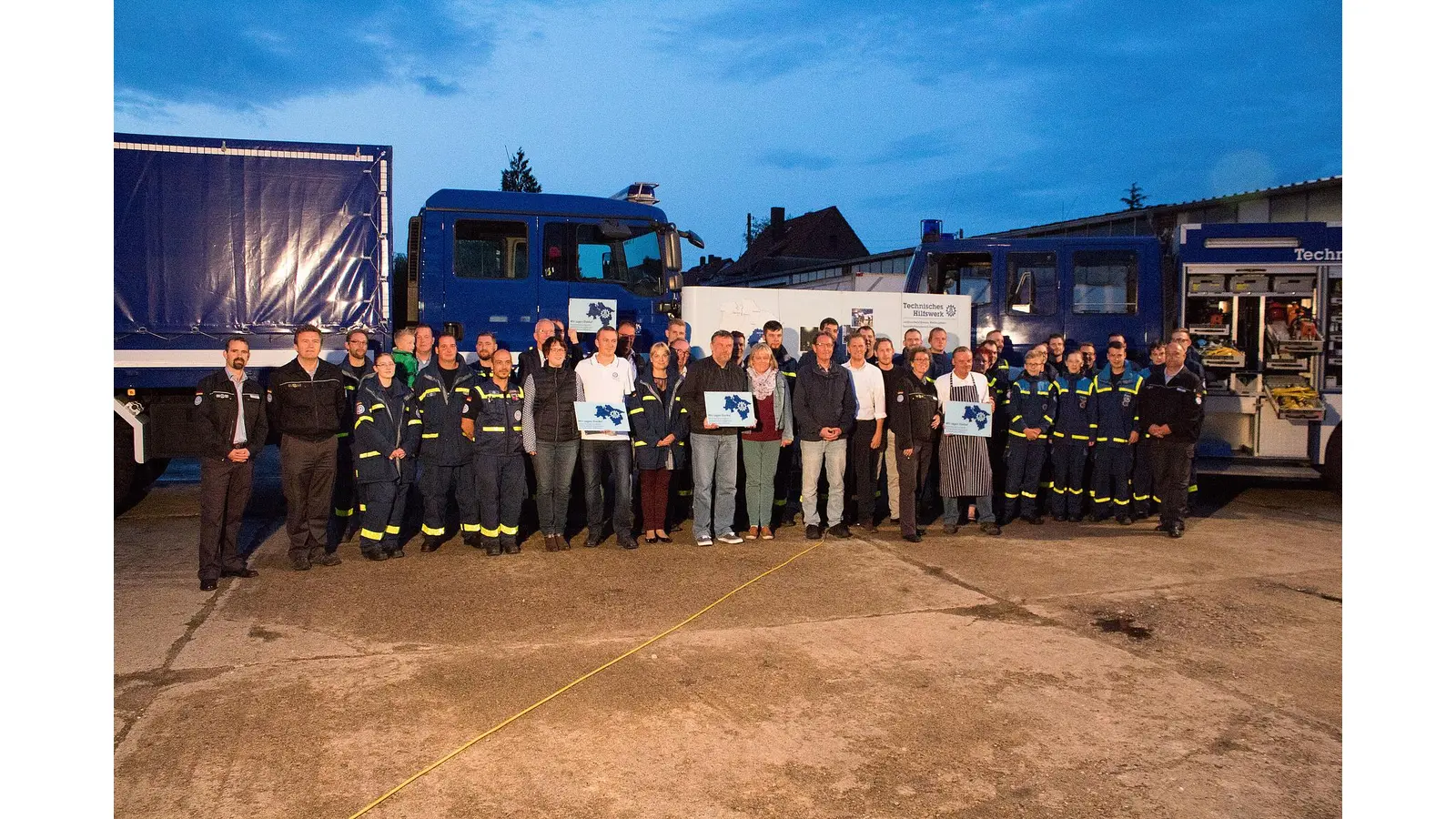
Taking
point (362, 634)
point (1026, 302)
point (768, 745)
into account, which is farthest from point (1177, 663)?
point (1026, 302)

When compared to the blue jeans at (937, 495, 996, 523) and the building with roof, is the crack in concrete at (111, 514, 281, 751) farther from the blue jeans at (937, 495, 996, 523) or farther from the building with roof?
the building with roof

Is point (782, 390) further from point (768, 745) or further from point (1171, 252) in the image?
point (1171, 252)

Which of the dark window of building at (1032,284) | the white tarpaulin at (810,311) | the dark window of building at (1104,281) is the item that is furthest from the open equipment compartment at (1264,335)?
the white tarpaulin at (810,311)

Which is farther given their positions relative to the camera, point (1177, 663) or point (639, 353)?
point (639, 353)

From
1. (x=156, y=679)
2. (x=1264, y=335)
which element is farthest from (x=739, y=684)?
(x=1264, y=335)

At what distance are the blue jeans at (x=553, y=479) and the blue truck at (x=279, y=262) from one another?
2.09 m

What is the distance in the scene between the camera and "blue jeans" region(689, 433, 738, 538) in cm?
909

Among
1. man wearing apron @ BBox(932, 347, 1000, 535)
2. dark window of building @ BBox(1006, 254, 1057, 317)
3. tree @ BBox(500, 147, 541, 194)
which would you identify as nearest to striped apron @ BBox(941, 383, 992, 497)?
man wearing apron @ BBox(932, 347, 1000, 535)

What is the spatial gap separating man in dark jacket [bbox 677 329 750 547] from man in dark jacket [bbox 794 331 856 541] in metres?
0.61

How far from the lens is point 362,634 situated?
20.7 ft

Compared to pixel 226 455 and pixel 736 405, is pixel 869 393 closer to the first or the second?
pixel 736 405

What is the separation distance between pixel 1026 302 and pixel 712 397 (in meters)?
5.21

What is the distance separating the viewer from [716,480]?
924 cm

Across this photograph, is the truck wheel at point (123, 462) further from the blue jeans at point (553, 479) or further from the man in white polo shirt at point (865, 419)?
the man in white polo shirt at point (865, 419)
